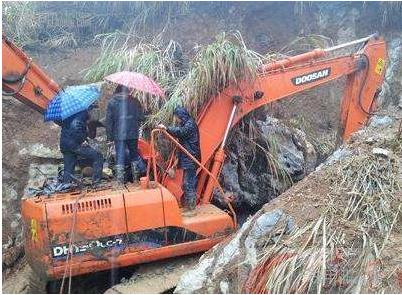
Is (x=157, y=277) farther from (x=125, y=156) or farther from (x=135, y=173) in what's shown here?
(x=125, y=156)

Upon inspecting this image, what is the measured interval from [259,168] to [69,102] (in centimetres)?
294

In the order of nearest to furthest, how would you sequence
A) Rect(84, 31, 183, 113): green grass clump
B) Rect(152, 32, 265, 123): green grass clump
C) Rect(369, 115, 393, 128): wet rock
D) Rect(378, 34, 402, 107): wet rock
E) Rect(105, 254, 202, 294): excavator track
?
Rect(105, 254, 202, 294): excavator track, Rect(152, 32, 265, 123): green grass clump, Rect(369, 115, 393, 128): wet rock, Rect(84, 31, 183, 113): green grass clump, Rect(378, 34, 402, 107): wet rock

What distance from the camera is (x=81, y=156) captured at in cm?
562

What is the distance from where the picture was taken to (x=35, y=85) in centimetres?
558

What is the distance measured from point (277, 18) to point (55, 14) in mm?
3884

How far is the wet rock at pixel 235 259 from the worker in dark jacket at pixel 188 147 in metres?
0.86

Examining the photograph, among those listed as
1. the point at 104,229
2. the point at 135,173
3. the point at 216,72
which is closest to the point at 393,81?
the point at 216,72

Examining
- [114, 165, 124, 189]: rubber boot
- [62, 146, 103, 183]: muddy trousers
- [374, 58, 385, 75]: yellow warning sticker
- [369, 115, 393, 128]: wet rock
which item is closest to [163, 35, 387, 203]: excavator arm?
[374, 58, 385, 75]: yellow warning sticker

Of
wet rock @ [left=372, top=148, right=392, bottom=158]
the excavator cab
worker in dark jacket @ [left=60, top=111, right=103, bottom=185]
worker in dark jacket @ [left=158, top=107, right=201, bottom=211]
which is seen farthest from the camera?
worker in dark jacket @ [left=158, top=107, right=201, bottom=211]

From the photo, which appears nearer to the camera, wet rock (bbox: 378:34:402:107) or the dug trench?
the dug trench

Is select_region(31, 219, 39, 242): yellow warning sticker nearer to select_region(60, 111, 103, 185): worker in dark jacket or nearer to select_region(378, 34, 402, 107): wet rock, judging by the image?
select_region(60, 111, 103, 185): worker in dark jacket

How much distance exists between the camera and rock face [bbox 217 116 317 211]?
727cm

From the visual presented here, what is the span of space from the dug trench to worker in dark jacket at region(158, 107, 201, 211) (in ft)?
3.04

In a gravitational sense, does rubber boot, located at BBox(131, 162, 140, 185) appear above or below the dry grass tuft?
above
